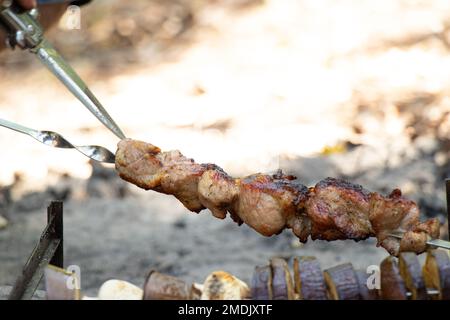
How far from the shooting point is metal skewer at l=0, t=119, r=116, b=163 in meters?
3.02

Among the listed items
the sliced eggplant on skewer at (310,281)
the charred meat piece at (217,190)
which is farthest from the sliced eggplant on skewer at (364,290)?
the charred meat piece at (217,190)

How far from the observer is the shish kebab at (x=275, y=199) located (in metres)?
2.88

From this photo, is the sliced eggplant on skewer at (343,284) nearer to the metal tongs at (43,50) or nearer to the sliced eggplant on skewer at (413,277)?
the sliced eggplant on skewer at (413,277)

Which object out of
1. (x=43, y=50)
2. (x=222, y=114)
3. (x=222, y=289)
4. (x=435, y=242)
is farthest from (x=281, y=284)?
(x=222, y=114)

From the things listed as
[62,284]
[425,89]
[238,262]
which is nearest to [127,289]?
[62,284]

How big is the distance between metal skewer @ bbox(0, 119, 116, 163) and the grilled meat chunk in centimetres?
7

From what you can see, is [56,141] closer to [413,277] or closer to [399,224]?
[399,224]

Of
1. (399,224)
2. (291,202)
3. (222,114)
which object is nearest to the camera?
(399,224)

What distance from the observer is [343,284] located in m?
2.53

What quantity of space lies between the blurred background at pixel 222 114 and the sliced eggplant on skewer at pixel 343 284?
8.01ft

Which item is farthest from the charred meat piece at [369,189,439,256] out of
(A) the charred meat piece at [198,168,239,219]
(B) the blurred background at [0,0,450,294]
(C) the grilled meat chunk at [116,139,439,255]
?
(B) the blurred background at [0,0,450,294]

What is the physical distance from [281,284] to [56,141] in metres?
1.16

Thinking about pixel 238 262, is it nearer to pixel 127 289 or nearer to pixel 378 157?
pixel 378 157

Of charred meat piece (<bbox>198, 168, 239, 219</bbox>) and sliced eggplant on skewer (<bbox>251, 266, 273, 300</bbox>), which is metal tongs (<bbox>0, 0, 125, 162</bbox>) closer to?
charred meat piece (<bbox>198, 168, 239, 219</bbox>)
